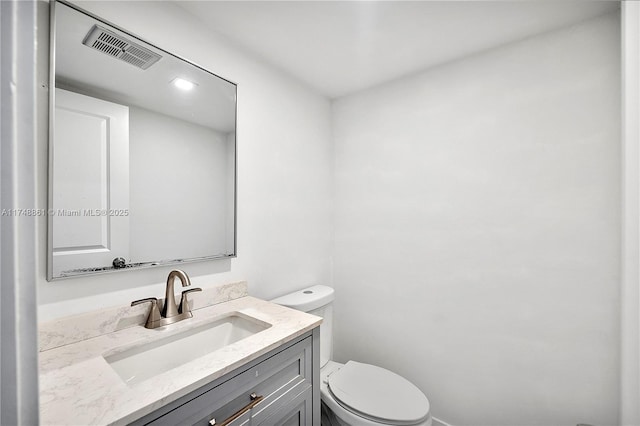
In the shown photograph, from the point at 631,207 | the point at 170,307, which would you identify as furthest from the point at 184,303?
the point at 631,207

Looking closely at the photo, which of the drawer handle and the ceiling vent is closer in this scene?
the drawer handle

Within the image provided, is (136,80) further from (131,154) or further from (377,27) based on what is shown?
(377,27)

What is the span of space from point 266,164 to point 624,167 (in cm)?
160

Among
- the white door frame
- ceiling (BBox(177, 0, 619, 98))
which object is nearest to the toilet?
the white door frame

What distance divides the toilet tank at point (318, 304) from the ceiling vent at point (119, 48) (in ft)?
4.24

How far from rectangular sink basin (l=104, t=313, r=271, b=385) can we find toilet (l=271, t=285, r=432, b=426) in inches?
13.8

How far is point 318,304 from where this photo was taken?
5.56ft

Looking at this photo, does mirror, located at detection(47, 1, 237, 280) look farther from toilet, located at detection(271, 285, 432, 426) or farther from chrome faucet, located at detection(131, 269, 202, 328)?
toilet, located at detection(271, 285, 432, 426)

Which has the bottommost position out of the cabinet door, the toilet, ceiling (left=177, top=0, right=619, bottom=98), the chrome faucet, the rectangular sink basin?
the toilet

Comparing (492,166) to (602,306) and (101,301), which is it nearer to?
(602,306)

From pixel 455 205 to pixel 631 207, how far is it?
709mm

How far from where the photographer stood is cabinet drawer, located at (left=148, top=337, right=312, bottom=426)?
77cm

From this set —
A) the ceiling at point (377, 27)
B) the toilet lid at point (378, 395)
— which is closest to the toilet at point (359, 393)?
the toilet lid at point (378, 395)

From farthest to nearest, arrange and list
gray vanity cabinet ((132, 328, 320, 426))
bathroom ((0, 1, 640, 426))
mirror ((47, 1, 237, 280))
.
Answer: bathroom ((0, 1, 640, 426)), mirror ((47, 1, 237, 280)), gray vanity cabinet ((132, 328, 320, 426))
